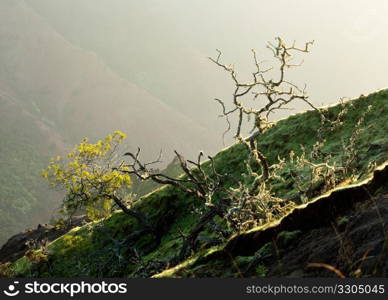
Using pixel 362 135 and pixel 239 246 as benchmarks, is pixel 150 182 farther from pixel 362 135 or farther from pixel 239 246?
pixel 239 246

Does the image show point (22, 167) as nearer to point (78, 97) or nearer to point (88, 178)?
point (78, 97)

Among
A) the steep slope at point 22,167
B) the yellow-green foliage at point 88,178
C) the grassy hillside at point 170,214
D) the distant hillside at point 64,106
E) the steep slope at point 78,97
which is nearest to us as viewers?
the grassy hillside at point 170,214

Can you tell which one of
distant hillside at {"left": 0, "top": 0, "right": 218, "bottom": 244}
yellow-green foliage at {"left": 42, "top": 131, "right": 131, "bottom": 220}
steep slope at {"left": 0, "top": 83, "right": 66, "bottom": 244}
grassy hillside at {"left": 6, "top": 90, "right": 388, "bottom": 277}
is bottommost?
grassy hillside at {"left": 6, "top": 90, "right": 388, "bottom": 277}

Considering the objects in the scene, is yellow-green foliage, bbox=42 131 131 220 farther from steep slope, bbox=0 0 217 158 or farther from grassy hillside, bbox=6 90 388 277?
steep slope, bbox=0 0 217 158

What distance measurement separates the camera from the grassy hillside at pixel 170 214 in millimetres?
12302

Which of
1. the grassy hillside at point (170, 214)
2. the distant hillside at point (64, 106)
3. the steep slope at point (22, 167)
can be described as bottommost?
the grassy hillside at point (170, 214)

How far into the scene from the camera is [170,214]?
47.6ft

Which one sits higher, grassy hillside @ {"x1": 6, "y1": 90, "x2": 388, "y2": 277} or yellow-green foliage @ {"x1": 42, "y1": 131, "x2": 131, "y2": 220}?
yellow-green foliage @ {"x1": 42, "y1": 131, "x2": 131, "y2": 220}

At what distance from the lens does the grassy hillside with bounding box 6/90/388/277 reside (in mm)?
12302

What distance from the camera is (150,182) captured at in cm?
5322

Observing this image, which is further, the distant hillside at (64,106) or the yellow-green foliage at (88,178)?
the distant hillside at (64,106)

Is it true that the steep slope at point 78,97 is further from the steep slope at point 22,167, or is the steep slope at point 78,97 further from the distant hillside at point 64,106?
the steep slope at point 22,167

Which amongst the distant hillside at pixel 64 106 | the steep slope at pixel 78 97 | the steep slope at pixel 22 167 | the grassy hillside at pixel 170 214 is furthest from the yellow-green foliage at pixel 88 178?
the steep slope at pixel 78 97

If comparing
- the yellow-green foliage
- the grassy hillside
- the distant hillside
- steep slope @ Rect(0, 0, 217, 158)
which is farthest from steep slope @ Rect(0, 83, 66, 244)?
the grassy hillside
